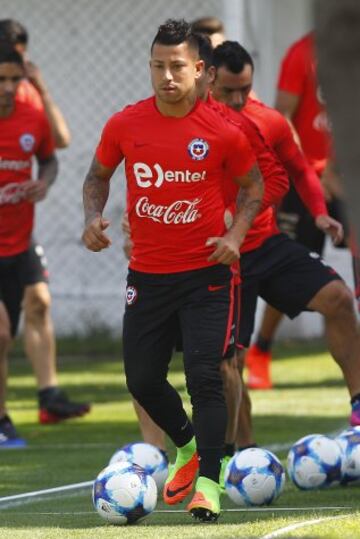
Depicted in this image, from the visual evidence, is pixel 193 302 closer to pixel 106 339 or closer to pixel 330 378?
pixel 330 378

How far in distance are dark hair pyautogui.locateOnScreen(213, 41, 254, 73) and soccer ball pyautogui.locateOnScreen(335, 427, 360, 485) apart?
1942 millimetres

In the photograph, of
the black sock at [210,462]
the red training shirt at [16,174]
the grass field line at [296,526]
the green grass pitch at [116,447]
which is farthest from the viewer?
the red training shirt at [16,174]

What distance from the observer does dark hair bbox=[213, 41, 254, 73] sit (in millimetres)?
7656

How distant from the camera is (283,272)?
790 cm

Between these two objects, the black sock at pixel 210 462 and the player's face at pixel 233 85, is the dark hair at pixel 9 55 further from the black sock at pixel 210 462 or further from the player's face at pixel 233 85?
the black sock at pixel 210 462

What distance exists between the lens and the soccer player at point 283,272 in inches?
302

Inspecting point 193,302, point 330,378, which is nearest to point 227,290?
point 193,302

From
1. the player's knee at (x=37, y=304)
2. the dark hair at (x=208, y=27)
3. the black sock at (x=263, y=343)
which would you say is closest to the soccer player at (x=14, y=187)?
the player's knee at (x=37, y=304)

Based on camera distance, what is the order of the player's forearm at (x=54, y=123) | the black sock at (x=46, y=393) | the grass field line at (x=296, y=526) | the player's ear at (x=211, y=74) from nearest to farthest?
the grass field line at (x=296, y=526)
the player's ear at (x=211, y=74)
the black sock at (x=46, y=393)
the player's forearm at (x=54, y=123)

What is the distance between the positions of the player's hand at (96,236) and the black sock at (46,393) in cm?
424

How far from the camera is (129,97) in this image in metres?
16.8

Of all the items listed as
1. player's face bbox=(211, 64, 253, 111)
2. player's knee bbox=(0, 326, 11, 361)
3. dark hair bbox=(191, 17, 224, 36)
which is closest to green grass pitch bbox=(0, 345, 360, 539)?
player's knee bbox=(0, 326, 11, 361)

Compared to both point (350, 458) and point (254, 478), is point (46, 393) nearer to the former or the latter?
point (350, 458)

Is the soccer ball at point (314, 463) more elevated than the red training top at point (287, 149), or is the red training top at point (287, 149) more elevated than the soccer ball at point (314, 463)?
the red training top at point (287, 149)
